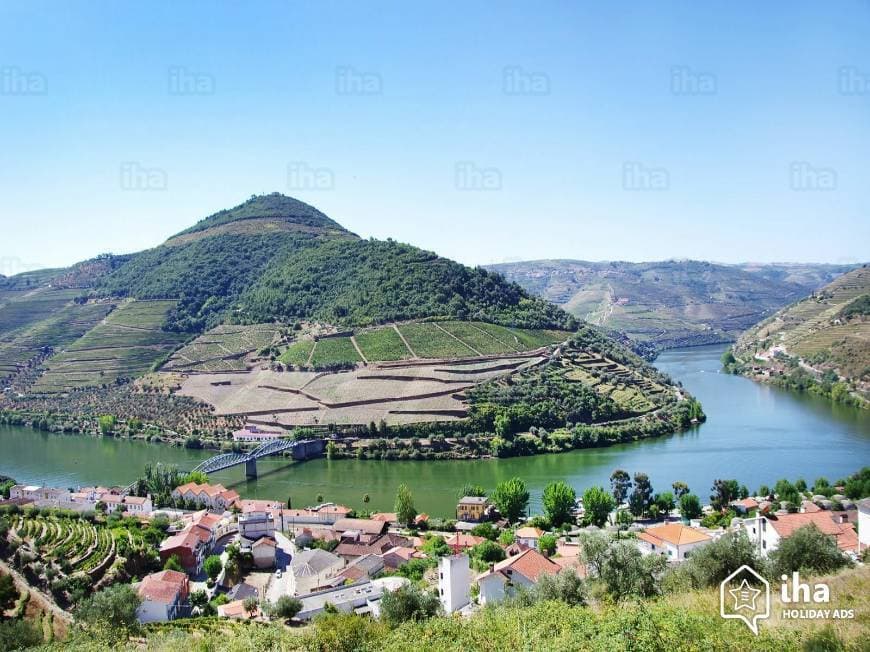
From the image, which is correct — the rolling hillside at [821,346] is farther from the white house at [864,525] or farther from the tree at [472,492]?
the white house at [864,525]

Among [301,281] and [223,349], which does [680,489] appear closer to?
[223,349]

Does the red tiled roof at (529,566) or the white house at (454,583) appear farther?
the red tiled roof at (529,566)

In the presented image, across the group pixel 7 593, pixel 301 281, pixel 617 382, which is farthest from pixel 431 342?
pixel 7 593

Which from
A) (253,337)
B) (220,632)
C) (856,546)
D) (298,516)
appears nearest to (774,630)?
(220,632)

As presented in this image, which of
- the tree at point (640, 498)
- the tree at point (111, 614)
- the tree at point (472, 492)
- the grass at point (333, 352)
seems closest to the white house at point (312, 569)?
the tree at point (111, 614)

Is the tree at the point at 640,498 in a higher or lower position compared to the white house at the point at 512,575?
lower

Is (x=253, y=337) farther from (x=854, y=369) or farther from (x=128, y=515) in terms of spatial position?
(x=854, y=369)
